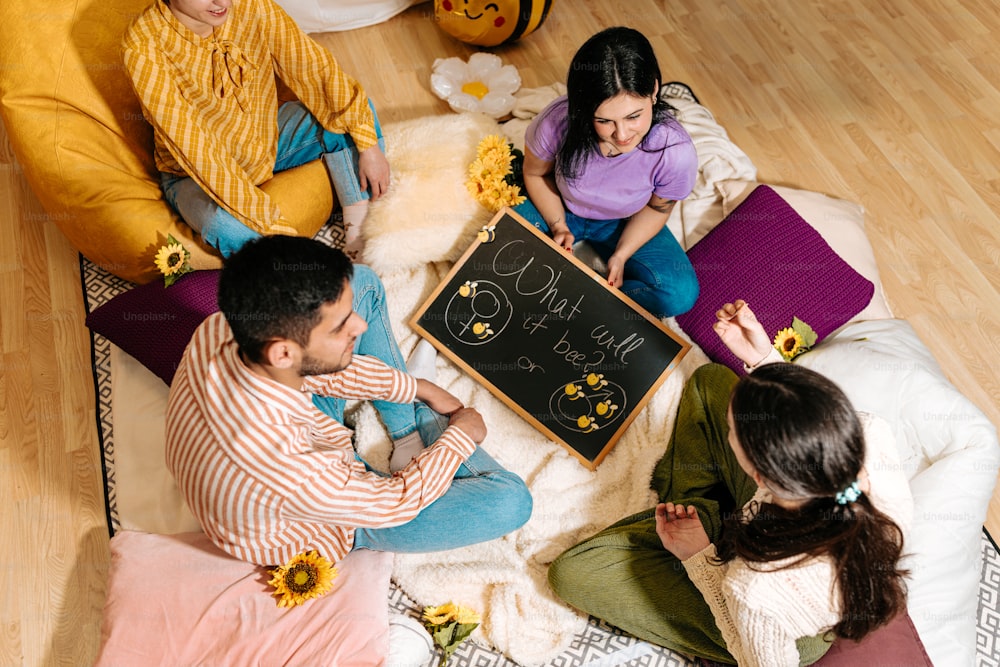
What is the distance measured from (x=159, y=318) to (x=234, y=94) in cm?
58

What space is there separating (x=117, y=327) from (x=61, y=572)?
590 mm

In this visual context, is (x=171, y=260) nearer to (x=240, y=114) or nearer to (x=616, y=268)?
(x=240, y=114)

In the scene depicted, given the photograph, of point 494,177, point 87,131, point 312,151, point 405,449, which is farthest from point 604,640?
point 87,131

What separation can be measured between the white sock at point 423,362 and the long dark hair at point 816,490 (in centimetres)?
88

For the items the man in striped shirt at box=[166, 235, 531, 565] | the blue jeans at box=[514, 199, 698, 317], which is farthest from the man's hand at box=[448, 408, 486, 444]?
the blue jeans at box=[514, 199, 698, 317]

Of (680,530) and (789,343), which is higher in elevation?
(789,343)

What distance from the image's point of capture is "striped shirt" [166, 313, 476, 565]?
1.40m

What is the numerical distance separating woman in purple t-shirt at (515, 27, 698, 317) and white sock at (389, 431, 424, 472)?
62 centimetres

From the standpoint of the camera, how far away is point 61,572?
189 cm

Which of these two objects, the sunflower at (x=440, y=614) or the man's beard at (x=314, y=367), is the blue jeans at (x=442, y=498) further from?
the man's beard at (x=314, y=367)

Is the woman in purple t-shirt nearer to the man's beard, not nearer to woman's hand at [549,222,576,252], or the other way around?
woman's hand at [549,222,576,252]

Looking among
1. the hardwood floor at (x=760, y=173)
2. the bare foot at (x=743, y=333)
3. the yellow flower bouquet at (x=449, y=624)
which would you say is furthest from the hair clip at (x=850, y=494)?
the hardwood floor at (x=760, y=173)

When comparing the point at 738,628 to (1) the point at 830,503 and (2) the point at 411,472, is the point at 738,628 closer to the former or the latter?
(1) the point at 830,503

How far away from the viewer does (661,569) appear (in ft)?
5.60
